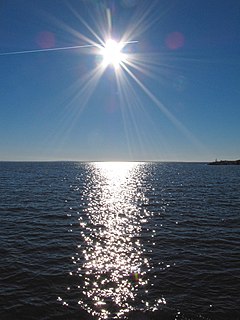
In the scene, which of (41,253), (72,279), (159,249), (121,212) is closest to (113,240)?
(159,249)

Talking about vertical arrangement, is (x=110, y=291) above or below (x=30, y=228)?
below

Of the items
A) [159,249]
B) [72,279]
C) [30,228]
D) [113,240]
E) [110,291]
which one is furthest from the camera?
[30,228]

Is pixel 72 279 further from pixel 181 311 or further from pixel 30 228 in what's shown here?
pixel 30 228

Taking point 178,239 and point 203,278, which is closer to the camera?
point 203,278

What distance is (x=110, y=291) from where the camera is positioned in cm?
1307

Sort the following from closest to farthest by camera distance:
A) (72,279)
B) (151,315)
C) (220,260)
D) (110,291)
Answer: (151,315), (110,291), (72,279), (220,260)

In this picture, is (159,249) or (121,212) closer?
(159,249)

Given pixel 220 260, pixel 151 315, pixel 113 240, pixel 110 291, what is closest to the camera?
pixel 151 315

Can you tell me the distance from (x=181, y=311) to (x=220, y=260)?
7033 millimetres

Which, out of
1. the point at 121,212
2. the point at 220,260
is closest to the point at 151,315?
the point at 220,260

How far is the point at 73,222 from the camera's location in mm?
27141

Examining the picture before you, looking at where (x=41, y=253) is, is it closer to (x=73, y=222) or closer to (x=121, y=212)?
(x=73, y=222)

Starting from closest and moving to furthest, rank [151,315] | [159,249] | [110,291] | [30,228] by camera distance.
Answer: [151,315], [110,291], [159,249], [30,228]

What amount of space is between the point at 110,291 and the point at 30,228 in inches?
531
